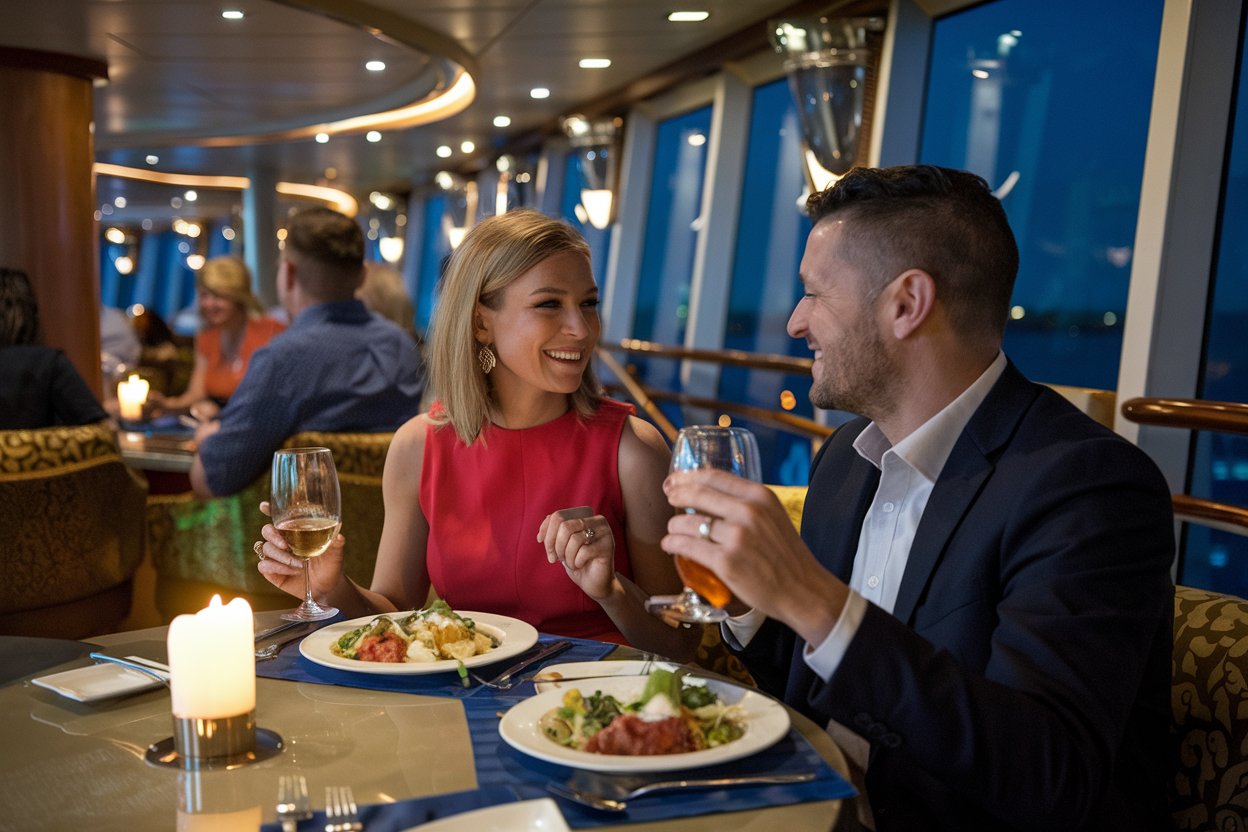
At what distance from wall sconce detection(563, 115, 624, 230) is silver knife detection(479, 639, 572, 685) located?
19.7 ft

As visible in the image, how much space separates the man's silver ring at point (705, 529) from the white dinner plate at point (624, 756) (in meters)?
0.23

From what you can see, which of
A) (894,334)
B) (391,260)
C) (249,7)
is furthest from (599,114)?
(894,334)

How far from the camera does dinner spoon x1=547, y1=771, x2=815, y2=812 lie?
1.13 m

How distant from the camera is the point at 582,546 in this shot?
5.71ft

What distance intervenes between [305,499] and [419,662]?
0.32 meters

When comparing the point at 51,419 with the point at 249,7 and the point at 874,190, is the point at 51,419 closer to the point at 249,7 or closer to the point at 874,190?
the point at 249,7

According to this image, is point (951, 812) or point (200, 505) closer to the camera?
point (951, 812)

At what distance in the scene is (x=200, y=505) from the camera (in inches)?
164

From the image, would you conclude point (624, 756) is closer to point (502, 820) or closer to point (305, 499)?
point (502, 820)

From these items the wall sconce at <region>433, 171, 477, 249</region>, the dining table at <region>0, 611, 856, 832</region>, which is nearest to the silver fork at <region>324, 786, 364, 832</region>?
the dining table at <region>0, 611, 856, 832</region>

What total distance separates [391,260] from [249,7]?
7774 mm

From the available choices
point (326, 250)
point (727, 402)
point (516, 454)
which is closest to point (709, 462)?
point (516, 454)

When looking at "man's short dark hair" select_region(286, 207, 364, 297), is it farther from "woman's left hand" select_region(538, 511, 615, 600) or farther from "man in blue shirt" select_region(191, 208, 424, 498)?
"woman's left hand" select_region(538, 511, 615, 600)

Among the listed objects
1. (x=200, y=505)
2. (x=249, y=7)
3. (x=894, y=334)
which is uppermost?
(x=249, y=7)
